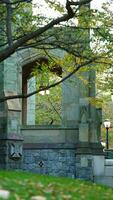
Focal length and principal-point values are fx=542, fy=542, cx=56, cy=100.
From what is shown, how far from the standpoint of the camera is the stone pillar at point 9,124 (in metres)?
19.5

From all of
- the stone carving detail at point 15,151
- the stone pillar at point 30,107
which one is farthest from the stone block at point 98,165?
the stone pillar at point 30,107

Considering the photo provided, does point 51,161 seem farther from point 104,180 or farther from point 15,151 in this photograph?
point 104,180

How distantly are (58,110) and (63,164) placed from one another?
20383mm

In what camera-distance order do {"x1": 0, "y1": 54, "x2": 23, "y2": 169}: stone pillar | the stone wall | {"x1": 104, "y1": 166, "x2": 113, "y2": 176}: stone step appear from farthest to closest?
{"x1": 104, "y1": 166, "x2": 113, "y2": 176}: stone step, the stone wall, {"x1": 0, "y1": 54, "x2": 23, "y2": 169}: stone pillar

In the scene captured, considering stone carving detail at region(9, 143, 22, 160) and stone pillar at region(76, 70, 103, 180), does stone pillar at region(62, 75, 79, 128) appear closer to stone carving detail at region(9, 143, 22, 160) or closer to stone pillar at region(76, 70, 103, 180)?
stone pillar at region(76, 70, 103, 180)

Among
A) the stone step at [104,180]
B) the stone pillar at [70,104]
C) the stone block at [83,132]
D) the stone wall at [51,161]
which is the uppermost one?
the stone pillar at [70,104]

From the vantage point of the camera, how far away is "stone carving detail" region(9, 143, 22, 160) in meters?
19.5

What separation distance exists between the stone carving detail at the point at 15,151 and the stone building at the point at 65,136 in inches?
1.6

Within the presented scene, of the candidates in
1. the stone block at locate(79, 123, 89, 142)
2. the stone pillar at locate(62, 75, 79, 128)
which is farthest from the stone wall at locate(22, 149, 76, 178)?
the stone pillar at locate(62, 75, 79, 128)

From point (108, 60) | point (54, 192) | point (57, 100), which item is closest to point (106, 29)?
point (108, 60)

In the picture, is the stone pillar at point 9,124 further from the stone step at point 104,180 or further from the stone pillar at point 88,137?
the stone step at point 104,180

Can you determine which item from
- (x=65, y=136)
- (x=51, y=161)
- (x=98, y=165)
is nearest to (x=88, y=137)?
(x=65, y=136)

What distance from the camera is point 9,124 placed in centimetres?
1975

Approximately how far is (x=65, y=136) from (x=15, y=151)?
2.45 metres
